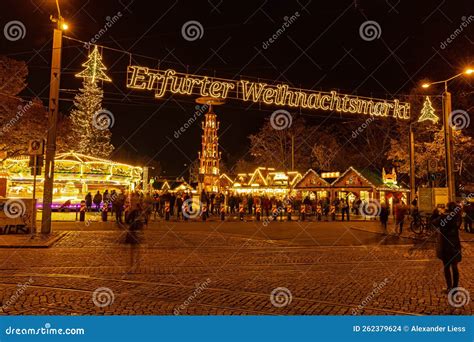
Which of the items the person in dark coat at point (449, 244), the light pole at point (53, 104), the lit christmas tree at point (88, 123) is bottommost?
the person in dark coat at point (449, 244)

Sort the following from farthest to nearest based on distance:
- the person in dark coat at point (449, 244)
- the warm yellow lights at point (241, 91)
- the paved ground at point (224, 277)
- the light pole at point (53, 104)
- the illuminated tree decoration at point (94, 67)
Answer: the warm yellow lights at point (241, 91), the light pole at point (53, 104), the illuminated tree decoration at point (94, 67), the person in dark coat at point (449, 244), the paved ground at point (224, 277)

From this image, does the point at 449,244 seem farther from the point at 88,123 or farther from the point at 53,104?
the point at 88,123

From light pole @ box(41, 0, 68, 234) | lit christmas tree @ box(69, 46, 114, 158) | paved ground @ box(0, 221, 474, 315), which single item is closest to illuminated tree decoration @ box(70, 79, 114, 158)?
lit christmas tree @ box(69, 46, 114, 158)

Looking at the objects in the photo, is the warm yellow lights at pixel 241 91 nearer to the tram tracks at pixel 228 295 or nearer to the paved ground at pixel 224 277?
the paved ground at pixel 224 277

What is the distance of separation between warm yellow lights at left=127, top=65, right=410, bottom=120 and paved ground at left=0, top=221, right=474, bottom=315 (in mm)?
6898

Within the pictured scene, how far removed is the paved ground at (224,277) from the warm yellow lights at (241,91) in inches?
272

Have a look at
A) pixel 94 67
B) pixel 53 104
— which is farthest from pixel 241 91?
pixel 53 104

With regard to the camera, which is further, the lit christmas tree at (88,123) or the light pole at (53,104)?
the lit christmas tree at (88,123)

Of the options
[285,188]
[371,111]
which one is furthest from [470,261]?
[285,188]

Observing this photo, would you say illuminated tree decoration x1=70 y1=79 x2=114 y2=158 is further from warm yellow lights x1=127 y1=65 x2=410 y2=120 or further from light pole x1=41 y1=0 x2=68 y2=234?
light pole x1=41 y1=0 x2=68 y2=234

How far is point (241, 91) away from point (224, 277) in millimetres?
12924

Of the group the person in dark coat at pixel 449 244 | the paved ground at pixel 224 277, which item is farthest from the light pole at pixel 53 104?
the person in dark coat at pixel 449 244

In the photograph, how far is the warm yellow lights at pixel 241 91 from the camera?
19188 mm

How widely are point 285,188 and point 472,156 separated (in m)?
20.9
